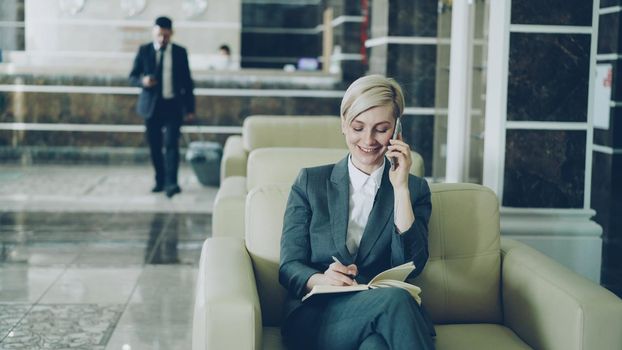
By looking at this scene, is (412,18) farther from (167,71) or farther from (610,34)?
(167,71)

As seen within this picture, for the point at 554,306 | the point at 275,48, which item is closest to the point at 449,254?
the point at 554,306

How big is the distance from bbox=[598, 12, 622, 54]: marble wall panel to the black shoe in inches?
168

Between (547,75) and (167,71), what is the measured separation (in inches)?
191

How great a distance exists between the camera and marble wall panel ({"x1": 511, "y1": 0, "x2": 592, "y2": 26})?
16.6ft

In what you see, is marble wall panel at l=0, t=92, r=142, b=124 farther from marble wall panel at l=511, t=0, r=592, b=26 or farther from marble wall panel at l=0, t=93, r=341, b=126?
marble wall panel at l=511, t=0, r=592, b=26

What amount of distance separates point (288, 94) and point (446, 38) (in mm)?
4333

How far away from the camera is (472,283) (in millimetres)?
3361

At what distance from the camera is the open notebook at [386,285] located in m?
2.89

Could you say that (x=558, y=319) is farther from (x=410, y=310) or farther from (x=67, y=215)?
(x=67, y=215)

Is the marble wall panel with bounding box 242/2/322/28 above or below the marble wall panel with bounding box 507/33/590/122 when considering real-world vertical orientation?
above

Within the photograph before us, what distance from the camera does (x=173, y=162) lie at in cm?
920

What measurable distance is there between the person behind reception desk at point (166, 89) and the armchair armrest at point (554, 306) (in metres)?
6.11

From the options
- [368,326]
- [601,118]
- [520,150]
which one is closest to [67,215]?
[520,150]

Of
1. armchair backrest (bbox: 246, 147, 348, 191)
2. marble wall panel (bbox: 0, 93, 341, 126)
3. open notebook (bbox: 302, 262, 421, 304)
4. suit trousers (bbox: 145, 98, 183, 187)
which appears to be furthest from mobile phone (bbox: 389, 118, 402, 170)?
marble wall panel (bbox: 0, 93, 341, 126)
